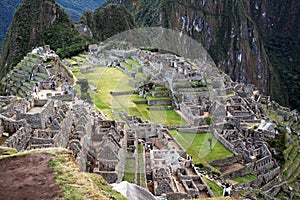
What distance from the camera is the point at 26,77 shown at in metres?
42.9

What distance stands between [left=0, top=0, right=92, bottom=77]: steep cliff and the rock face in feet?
158

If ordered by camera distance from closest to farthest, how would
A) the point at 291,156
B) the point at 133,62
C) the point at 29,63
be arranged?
the point at 291,156 → the point at 29,63 → the point at 133,62

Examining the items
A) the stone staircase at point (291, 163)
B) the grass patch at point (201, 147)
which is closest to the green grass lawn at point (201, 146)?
the grass patch at point (201, 147)

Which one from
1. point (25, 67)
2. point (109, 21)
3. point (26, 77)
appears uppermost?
point (109, 21)

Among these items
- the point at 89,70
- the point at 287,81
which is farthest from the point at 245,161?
the point at 287,81

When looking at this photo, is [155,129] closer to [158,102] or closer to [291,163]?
[158,102]

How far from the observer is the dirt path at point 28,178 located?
27.4 feet

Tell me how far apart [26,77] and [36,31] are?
40.9 metres

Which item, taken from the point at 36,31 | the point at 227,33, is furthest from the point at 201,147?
the point at 227,33

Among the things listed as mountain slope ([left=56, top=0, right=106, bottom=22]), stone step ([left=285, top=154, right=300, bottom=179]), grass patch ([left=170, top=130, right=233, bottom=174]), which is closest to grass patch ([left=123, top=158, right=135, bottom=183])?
grass patch ([left=170, top=130, right=233, bottom=174])

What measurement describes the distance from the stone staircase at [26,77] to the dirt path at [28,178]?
2932 centimetres

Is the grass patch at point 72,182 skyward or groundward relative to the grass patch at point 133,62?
groundward

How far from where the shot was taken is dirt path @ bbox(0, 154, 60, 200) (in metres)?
8.34

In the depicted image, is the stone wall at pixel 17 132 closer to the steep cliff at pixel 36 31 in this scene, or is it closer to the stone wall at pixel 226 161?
the stone wall at pixel 226 161
